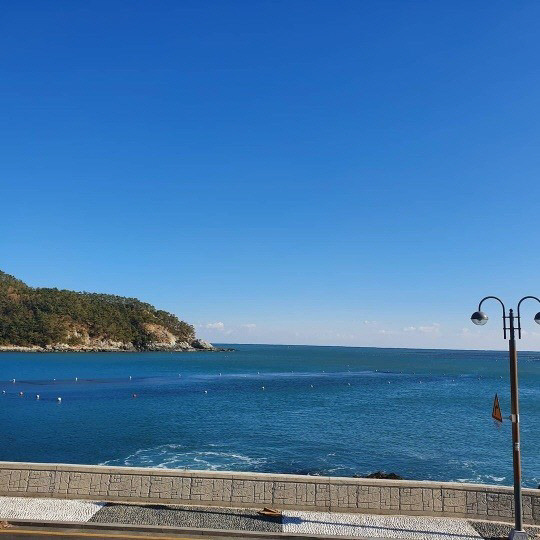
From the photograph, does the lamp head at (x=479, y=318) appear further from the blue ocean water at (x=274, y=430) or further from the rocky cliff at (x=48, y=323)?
the rocky cliff at (x=48, y=323)

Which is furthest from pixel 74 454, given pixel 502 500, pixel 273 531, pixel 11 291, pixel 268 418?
pixel 11 291

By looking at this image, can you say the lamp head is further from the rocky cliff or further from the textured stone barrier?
the rocky cliff

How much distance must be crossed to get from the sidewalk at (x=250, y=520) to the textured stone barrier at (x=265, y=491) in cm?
31

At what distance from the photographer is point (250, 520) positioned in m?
13.2

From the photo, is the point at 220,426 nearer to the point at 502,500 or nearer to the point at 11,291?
the point at 502,500

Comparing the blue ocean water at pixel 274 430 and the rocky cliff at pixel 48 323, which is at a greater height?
the rocky cliff at pixel 48 323

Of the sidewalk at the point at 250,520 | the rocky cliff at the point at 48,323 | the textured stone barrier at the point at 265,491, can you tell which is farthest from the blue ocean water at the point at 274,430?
the rocky cliff at the point at 48,323

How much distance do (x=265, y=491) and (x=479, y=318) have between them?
7.90 metres

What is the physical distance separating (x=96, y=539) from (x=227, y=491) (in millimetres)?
3877

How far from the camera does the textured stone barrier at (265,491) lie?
1385 cm

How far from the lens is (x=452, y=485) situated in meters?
14.1

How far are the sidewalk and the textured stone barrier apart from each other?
314 mm

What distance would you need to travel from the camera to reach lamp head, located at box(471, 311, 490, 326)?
12752 mm

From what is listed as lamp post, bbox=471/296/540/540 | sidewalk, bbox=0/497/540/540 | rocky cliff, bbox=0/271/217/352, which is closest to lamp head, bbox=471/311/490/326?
lamp post, bbox=471/296/540/540
